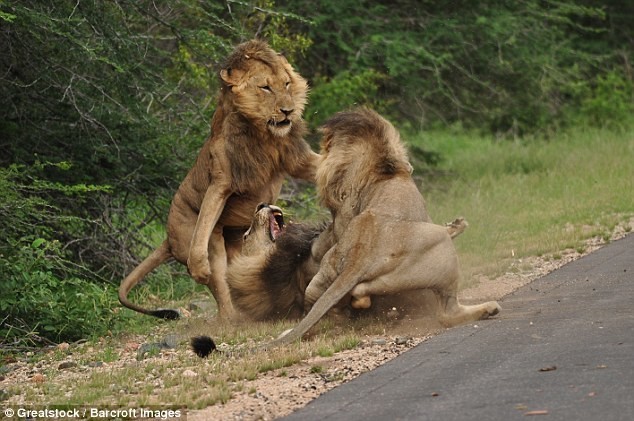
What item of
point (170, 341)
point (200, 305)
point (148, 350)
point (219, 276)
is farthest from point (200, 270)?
point (200, 305)

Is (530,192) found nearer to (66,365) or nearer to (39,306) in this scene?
(39,306)

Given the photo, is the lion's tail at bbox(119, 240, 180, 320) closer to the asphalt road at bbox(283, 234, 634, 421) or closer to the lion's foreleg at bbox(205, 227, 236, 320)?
the lion's foreleg at bbox(205, 227, 236, 320)

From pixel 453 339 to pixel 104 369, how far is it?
1834 mm

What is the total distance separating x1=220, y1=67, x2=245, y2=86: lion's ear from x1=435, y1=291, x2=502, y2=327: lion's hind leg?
2025mm

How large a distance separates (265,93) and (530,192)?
5.48 m

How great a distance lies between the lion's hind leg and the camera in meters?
6.28

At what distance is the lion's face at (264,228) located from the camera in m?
7.58

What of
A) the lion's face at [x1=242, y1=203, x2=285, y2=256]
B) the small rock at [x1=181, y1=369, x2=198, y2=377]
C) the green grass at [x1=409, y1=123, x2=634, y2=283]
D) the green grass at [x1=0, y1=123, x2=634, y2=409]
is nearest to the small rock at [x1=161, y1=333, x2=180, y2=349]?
the green grass at [x1=0, y1=123, x2=634, y2=409]

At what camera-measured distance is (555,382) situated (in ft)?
15.6

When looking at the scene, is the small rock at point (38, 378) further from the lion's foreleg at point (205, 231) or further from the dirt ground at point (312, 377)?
the dirt ground at point (312, 377)

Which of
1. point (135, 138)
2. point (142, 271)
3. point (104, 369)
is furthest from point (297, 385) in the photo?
point (135, 138)

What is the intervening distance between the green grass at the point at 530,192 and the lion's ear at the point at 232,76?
2.02 meters

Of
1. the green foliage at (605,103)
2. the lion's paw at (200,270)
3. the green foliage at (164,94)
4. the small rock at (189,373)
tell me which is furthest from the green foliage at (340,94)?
the small rock at (189,373)

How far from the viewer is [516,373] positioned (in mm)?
4961
